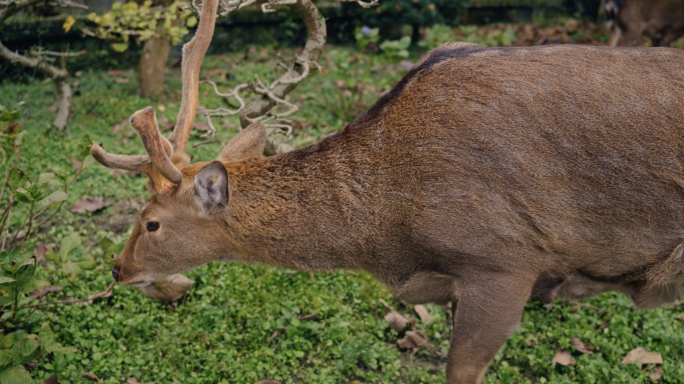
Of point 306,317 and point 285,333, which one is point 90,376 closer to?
point 285,333

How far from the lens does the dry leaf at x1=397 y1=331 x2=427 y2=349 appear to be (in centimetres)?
420

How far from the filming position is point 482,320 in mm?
3207

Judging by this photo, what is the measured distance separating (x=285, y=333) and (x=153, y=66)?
4.07 metres

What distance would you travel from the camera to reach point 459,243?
3.13 meters

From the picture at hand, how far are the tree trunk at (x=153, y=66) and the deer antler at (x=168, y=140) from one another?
3.61m

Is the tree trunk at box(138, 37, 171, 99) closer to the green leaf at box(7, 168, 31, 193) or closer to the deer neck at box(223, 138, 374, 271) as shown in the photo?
the green leaf at box(7, 168, 31, 193)

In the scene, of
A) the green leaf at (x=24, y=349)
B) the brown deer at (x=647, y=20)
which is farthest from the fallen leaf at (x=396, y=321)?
the brown deer at (x=647, y=20)

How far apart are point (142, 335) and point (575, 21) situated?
9845mm

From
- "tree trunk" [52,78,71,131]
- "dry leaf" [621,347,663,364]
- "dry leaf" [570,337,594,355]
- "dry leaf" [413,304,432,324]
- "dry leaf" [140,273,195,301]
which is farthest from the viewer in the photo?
"tree trunk" [52,78,71,131]

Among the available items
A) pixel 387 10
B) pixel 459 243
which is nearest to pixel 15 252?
pixel 459 243

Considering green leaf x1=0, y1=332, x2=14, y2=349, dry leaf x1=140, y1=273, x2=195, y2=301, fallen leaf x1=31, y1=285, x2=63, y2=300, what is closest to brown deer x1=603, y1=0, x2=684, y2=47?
dry leaf x1=140, y1=273, x2=195, y2=301

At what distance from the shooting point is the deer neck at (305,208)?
3.44 metres

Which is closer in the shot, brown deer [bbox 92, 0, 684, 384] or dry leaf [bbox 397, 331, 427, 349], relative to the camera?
brown deer [bbox 92, 0, 684, 384]

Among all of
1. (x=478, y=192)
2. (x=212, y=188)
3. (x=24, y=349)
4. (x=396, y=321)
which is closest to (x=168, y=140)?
(x=212, y=188)
